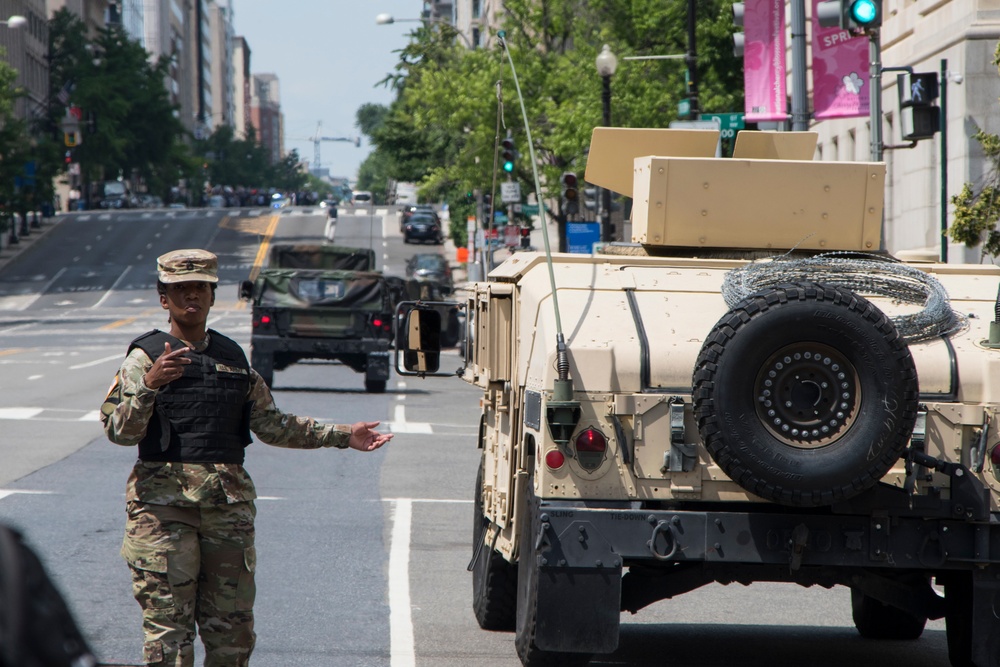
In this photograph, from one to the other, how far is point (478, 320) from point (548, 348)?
2062 millimetres

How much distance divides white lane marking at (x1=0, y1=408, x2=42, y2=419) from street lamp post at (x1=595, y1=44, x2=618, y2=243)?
11.4 meters

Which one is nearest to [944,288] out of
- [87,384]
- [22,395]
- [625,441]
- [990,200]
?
[625,441]

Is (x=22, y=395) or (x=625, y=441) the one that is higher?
(x=625, y=441)

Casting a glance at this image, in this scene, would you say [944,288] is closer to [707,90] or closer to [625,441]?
[625,441]

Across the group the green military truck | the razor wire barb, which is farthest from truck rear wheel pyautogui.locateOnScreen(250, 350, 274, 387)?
the razor wire barb

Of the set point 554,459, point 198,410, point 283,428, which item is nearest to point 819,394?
point 554,459

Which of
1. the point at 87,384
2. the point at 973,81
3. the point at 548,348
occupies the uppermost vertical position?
the point at 973,81

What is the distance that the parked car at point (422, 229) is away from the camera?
→ 303 ft

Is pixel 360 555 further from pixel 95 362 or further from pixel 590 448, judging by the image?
pixel 95 362

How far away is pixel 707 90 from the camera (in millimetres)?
39531

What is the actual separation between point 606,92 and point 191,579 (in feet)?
89.2

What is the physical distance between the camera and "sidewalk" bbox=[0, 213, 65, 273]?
8366cm

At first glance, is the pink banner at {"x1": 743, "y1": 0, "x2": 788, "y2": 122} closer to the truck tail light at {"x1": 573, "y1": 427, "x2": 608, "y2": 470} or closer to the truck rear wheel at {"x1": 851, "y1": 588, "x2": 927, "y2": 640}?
the truck rear wheel at {"x1": 851, "y1": 588, "x2": 927, "y2": 640}

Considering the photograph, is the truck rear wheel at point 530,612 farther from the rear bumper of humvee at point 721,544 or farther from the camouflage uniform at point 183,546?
the camouflage uniform at point 183,546
